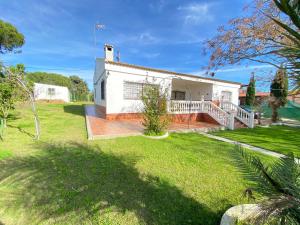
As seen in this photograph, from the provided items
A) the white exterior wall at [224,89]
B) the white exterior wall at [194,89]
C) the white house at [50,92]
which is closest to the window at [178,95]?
the white exterior wall at [194,89]

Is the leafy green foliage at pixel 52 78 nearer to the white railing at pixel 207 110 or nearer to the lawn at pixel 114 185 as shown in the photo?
the white railing at pixel 207 110

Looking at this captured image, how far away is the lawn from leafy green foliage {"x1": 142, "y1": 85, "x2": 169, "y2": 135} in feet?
6.44

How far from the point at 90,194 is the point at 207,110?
11.6 m

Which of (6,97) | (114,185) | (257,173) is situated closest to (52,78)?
(6,97)

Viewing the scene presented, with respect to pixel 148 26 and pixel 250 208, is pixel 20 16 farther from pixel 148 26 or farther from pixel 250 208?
pixel 250 208

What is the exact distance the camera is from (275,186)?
1238mm

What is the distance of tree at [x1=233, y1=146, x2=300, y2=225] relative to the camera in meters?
1.09

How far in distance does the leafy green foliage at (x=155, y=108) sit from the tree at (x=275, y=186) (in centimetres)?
613

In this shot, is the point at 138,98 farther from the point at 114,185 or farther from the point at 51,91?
the point at 51,91

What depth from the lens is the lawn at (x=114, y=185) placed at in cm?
260

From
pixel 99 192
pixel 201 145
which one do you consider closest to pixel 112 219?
pixel 99 192

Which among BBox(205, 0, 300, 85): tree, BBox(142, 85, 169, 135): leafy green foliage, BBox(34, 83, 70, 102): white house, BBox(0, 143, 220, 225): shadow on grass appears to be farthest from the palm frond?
BBox(34, 83, 70, 102): white house

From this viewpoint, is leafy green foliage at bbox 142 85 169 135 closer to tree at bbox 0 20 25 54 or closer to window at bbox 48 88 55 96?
tree at bbox 0 20 25 54

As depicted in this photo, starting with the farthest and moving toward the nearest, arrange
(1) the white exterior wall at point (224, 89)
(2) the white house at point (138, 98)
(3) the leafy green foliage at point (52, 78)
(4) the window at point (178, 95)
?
(3) the leafy green foliage at point (52, 78), (4) the window at point (178, 95), (1) the white exterior wall at point (224, 89), (2) the white house at point (138, 98)
